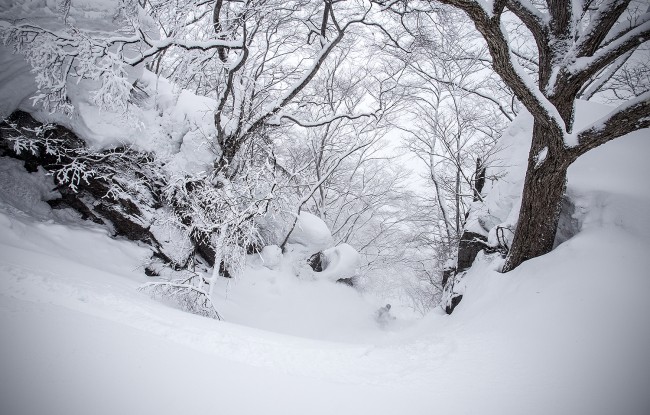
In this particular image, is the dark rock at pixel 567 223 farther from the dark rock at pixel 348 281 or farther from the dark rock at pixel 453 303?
the dark rock at pixel 348 281

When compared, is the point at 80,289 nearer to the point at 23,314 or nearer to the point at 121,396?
the point at 23,314

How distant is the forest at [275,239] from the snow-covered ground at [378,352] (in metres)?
0.02

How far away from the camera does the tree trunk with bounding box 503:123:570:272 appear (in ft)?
10.4

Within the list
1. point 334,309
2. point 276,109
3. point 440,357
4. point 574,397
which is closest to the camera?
point 574,397

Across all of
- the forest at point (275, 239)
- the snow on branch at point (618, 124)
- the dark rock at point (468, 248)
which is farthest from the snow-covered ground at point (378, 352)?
the dark rock at point (468, 248)

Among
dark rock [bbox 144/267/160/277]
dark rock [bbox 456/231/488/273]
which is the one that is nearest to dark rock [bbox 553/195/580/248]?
dark rock [bbox 456/231/488/273]

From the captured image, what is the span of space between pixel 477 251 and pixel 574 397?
424cm

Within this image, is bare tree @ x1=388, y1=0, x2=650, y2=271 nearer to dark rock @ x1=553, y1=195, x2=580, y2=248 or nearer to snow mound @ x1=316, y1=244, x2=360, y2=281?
dark rock @ x1=553, y1=195, x2=580, y2=248

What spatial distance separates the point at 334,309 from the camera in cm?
820

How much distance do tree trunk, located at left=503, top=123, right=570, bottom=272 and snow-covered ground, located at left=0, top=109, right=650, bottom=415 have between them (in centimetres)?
23

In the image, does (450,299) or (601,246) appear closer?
(601,246)

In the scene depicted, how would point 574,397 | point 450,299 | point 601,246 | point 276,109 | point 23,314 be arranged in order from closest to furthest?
point 574,397 < point 23,314 < point 601,246 < point 450,299 < point 276,109

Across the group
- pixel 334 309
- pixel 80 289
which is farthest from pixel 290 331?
pixel 80 289

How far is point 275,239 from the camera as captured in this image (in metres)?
8.59
